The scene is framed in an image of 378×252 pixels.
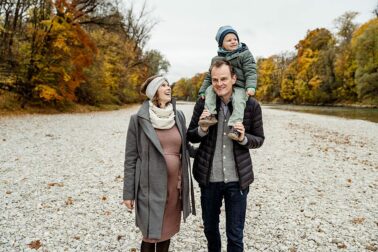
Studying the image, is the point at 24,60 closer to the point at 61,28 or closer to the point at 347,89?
the point at 61,28

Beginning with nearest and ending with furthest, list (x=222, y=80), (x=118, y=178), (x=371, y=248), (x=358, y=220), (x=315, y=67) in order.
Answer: (x=222, y=80) < (x=371, y=248) < (x=358, y=220) < (x=118, y=178) < (x=315, y=67)

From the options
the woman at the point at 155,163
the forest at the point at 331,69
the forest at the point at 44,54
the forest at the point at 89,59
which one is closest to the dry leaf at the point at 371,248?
the woman at the point at 155,163

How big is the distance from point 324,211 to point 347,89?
46.0 m

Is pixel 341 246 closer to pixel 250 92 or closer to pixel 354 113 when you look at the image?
pixel 250 92

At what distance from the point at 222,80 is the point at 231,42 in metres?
0.71

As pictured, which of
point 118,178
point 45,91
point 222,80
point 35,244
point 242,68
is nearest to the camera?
point 222,80

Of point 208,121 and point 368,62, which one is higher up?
point 368,62

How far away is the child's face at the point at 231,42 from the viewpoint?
2996 mm

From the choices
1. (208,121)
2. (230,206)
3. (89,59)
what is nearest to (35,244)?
(230,206)

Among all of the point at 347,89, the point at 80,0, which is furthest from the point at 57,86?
the point at 347,89

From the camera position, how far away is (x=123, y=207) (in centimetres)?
500

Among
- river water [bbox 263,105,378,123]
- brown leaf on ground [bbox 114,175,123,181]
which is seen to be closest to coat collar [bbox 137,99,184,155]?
brown leaf on ground [bbox 114,175,123,181]

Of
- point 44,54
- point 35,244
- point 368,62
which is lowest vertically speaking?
point 35,244

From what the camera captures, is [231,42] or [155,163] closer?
[155,163]
